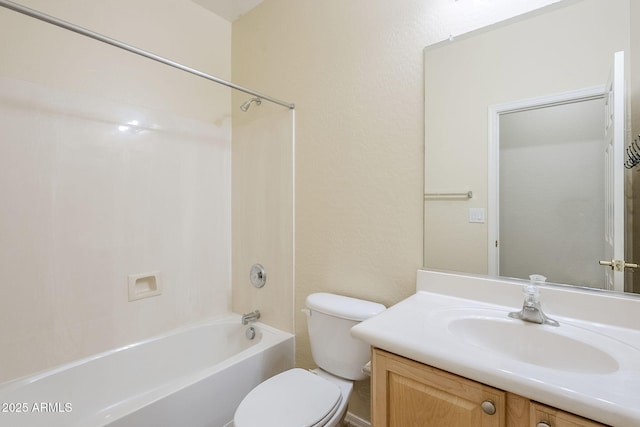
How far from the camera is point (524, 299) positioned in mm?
1008

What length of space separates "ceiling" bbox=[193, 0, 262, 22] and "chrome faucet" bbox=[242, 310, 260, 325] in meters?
2.08

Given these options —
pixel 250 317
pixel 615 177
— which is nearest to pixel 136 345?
pixel 250 317

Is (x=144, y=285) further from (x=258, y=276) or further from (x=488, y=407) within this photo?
(x=488, y=407)

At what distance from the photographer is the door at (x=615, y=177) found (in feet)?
3.03

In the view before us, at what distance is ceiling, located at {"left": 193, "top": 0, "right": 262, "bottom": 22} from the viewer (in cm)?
198

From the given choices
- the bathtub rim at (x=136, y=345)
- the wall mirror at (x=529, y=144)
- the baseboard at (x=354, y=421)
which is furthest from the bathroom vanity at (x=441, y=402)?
the bathtub rim at (x=136, y=345)

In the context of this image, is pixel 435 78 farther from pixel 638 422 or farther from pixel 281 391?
pixel 281 391

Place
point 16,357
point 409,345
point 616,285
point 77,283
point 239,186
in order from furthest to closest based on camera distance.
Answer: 1. point 239,186
2. point 77,283
3. point 16,357
4. point 616,285
5. point 409,345

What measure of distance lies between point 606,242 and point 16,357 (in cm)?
242

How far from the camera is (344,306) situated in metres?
1.39

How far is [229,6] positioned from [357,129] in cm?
137

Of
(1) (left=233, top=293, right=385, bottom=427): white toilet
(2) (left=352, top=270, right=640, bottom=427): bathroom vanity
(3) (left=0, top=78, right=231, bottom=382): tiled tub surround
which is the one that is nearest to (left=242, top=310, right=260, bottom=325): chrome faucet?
(3) (left=0, top=78, right=231, bottom=382): tiled tub surround

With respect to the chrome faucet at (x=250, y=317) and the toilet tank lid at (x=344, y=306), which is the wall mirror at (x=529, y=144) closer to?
the toilet tank lid at (x=344, y=306)

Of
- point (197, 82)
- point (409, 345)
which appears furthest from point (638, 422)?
point (197, 82)
